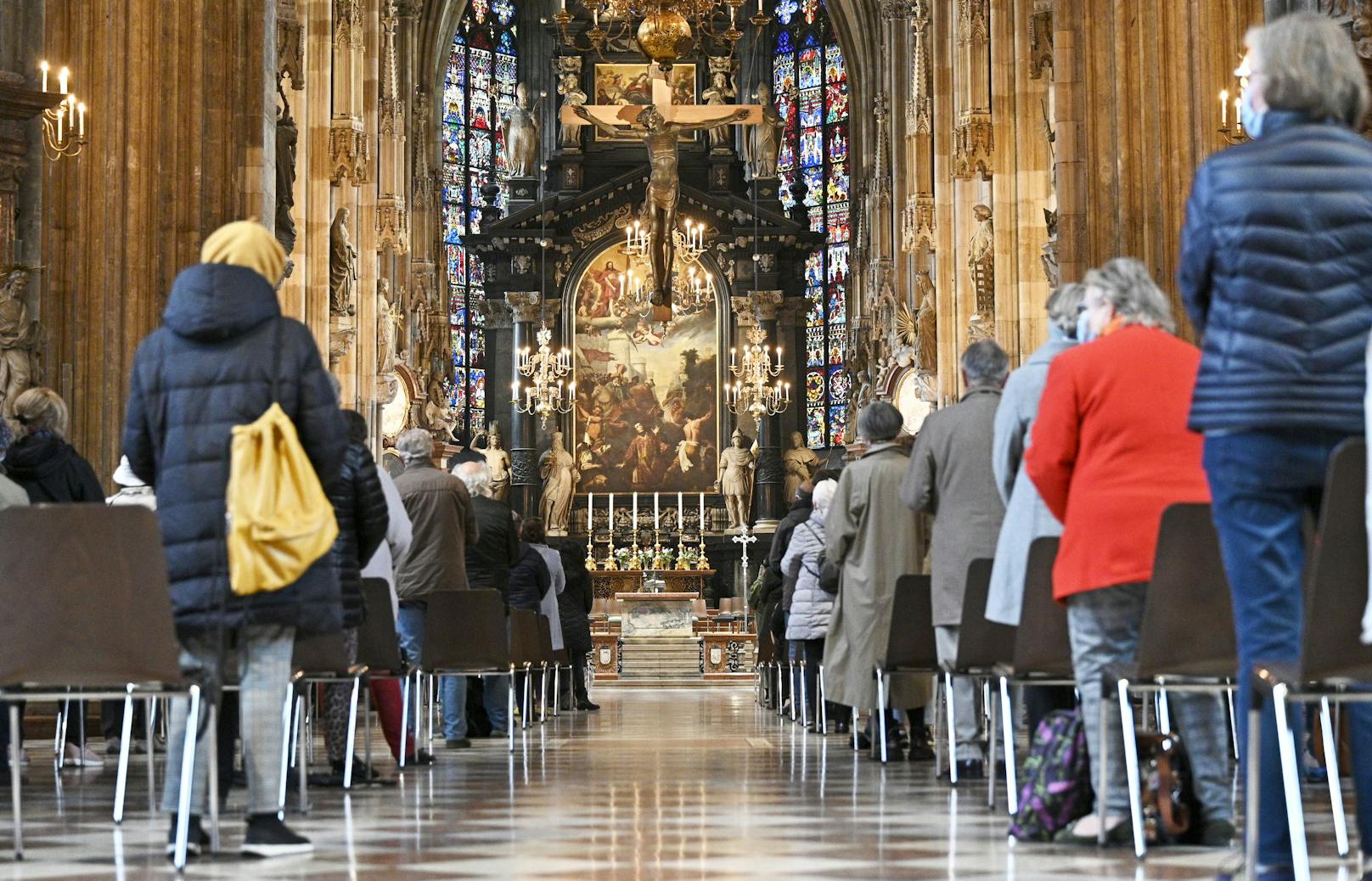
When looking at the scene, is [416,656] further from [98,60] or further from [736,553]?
[736,553]

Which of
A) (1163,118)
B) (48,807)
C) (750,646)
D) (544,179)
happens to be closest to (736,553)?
(544,179)

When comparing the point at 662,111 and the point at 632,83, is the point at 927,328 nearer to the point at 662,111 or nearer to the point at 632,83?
the point at 662,111

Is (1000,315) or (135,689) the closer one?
(135,689)

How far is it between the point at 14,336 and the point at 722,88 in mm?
29998

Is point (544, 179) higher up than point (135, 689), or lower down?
higher up

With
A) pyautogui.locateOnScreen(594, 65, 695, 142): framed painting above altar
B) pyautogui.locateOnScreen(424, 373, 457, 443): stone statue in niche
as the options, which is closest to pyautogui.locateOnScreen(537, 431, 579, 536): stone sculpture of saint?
pyautogui.locateOnScreen(594, 65, 695, 142): framed painting above altar

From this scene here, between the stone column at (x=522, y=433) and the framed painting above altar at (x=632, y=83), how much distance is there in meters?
3.72

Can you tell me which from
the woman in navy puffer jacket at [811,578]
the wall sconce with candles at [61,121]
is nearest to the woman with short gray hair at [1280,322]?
the wall sconce with candles at [61,121]

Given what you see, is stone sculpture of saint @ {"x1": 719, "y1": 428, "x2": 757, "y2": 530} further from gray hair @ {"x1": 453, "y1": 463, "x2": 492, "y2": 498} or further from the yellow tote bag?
the yellow tote bag

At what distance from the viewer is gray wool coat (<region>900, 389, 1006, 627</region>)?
836 cm

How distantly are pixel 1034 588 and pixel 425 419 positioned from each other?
2426cm

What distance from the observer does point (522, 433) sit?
140ft

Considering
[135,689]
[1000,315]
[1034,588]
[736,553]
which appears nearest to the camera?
[135,689]

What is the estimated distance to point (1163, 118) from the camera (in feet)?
45.1
